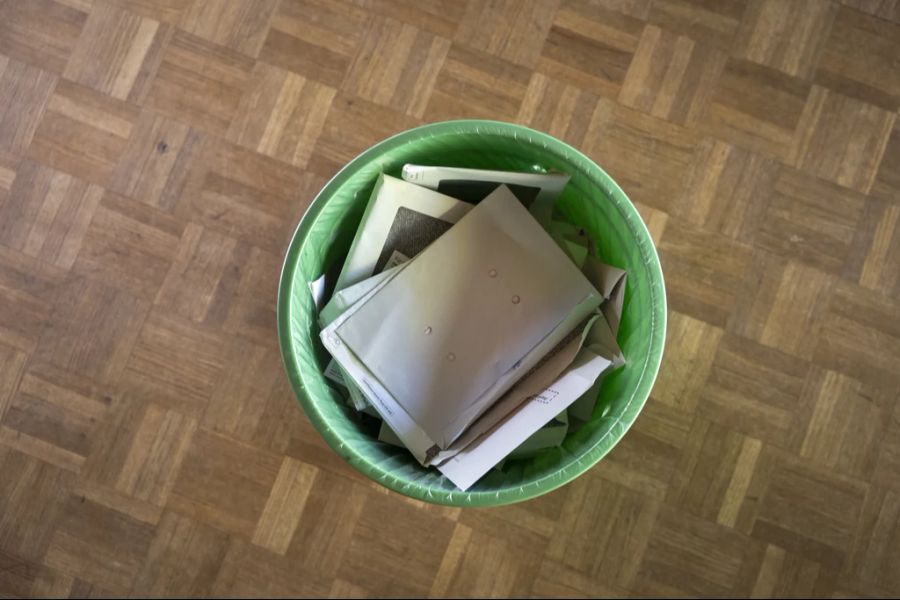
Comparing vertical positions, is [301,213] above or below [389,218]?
below

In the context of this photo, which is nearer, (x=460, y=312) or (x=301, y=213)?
(x=460, y=312)

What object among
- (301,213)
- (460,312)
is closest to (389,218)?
(460,312)

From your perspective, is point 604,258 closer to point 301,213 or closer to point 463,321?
point 463,321

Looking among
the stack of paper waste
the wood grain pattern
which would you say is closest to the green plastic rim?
the stack of paper waste

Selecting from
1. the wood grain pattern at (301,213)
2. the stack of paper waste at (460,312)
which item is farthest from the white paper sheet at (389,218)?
the wood grain pattern at (301,213)

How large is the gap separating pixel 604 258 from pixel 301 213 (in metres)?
0.37

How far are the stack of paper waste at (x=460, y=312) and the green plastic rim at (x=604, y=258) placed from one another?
2 centimetres

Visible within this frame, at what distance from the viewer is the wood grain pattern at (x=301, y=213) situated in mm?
940

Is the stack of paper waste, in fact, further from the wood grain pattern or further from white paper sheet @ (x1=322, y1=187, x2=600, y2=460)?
the wood grain pattern

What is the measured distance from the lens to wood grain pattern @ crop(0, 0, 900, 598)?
0.94 metres

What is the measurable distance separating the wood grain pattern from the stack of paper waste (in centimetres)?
20

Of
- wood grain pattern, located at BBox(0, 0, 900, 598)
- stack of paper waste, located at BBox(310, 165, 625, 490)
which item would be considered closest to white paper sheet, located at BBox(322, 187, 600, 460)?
stack of paper waste, located at BBox(310, 165, 625, 490)

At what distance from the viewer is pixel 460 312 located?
2.60ft

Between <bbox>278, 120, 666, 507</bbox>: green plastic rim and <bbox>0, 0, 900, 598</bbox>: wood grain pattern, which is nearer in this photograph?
<bbox>278, 120, 666, 507</bbox>: green plastic rim
